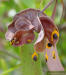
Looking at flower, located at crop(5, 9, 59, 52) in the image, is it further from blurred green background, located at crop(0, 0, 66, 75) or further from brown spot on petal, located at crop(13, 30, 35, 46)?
blurred green background, located at crop(0, 0, 66, 75)

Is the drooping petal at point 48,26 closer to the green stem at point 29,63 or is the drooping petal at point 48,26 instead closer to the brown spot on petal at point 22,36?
the brown spot on petal at point 22,36

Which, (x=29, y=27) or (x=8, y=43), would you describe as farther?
(x=8, y=43)

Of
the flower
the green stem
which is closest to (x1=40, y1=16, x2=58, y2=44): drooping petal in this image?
the flower

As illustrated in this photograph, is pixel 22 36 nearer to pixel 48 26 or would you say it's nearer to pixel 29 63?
pixel 48 26

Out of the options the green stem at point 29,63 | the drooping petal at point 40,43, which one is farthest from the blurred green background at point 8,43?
the drooping petal at point 40,43

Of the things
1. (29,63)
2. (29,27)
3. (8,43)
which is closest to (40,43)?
(29,27)

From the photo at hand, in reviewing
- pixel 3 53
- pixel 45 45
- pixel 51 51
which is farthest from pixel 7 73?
pixel 45 45

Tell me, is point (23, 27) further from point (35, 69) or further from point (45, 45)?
point (35, 69)
